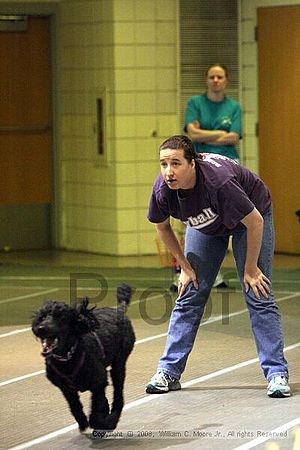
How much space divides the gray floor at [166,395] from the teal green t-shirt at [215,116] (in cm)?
128

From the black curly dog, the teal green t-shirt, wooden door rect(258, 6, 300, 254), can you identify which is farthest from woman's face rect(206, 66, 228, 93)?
the black curly dog

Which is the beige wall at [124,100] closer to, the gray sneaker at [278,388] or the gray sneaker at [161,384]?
the gray sneaker at [161,384]

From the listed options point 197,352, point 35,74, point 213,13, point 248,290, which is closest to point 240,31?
point 213,13

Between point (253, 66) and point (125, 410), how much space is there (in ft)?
24.3

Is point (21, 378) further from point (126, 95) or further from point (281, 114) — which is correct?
point (281, 114)

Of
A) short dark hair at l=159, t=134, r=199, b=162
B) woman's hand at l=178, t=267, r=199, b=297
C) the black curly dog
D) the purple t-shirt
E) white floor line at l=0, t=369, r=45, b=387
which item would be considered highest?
short dark hair at l=159, t=134, r=199, b=162

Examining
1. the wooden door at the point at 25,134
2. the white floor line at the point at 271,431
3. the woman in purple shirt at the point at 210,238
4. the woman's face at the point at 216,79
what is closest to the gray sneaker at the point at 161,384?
the woman in purple shirt at the point at 210,238

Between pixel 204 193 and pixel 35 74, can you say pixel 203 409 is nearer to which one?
pixel 204 193

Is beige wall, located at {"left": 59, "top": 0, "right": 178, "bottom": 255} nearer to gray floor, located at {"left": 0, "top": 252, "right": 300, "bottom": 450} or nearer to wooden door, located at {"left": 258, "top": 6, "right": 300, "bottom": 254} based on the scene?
wooden door, located at {"left": 258, "top": 6, "right": 300, "bottom": 254}

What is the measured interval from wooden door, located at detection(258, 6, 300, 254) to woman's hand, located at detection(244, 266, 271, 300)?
251 inches

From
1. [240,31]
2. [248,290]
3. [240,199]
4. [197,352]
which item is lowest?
[197,352]

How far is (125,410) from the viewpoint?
7.01m

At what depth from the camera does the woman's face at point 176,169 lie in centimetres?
686

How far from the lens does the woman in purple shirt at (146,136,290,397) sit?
22.7 ft
